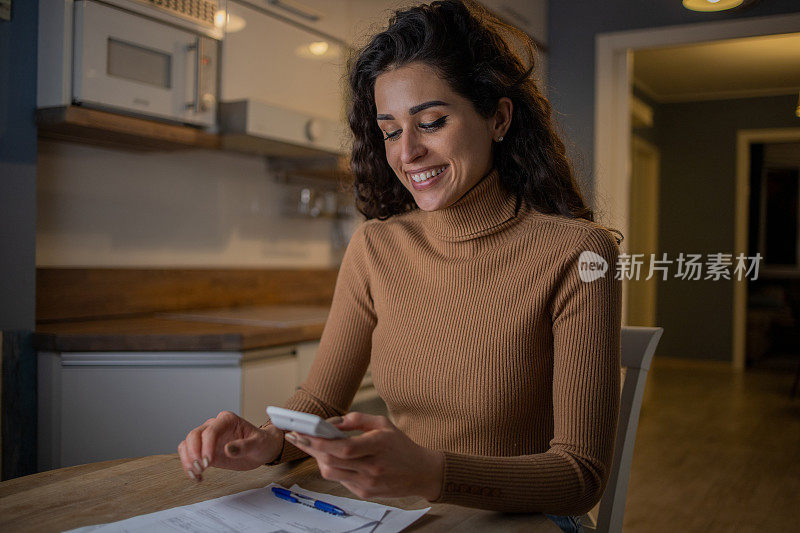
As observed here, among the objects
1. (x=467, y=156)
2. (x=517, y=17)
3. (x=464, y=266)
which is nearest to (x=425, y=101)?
(x=467, y=156)

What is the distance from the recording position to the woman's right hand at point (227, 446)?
1011 millimetres

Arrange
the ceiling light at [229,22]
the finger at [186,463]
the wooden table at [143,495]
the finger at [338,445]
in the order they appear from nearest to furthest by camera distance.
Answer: the finger at [338,445], the wooden table at [143,495], the finger at [186,463], the ceiling light at [229,22]

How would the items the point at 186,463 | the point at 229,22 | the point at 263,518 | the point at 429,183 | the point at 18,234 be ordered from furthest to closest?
1. the point at 229,22
2. the point at 18,234
3. the point at 429,183
4. the point at 186,463
5. the point at 263,518

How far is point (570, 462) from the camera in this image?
1007 millimetres

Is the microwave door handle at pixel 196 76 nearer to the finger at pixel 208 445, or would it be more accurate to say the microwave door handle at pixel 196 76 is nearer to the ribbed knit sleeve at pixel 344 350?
the ribbed knit sleeve at pixel 344 350

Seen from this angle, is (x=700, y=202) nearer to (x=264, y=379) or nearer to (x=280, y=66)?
(x=280, y=66)

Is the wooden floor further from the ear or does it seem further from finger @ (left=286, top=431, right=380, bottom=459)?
finger @ (left=286, top=431, right=380, bottom=459)

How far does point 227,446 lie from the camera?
1030 mm

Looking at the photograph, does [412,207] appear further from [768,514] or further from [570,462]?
[768,514]

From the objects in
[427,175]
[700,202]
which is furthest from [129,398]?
[700,202]

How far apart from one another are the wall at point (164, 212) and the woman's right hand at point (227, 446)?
1.39 metres

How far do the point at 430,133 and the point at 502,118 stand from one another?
0.52 feet

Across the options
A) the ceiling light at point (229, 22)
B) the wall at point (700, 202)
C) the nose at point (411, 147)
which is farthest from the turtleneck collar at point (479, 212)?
the wall at point (700, 202)

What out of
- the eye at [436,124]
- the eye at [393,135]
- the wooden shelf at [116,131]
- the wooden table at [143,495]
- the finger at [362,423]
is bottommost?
the wooden table at [143,495]
